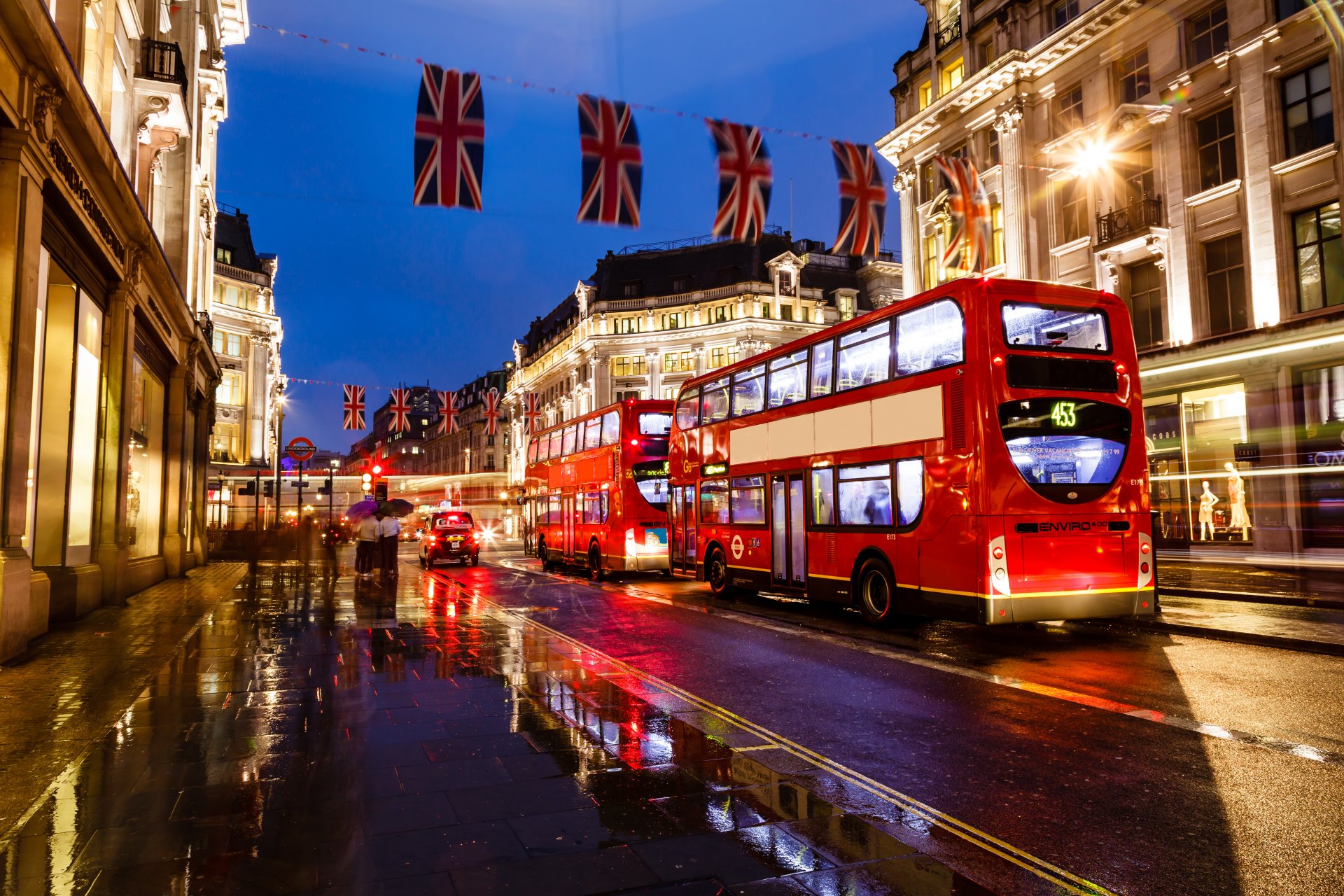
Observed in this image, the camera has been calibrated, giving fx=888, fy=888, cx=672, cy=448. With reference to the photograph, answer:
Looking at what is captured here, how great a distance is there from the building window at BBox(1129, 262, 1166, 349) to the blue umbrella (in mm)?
22204

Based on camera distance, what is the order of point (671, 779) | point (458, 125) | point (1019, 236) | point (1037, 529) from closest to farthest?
point (671, 779) → point (1037, 529) → point (458, 125) → point (1019, 236)

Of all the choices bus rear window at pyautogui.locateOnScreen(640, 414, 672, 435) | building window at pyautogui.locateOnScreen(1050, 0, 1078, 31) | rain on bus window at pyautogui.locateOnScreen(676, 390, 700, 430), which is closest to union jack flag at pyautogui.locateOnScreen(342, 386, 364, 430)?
bus rear window at pyautogui.locateOnScreen(640, 414, 672, 435)

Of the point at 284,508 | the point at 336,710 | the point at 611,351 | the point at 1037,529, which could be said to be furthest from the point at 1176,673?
the point at 284,508

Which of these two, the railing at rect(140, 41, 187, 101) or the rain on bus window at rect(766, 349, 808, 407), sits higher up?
the railing at rect(140, 41, 187, 101)

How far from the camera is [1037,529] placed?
10938 millimetres

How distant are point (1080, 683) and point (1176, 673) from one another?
121 cm

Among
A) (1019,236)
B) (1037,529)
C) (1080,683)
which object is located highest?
A: (1019,236)

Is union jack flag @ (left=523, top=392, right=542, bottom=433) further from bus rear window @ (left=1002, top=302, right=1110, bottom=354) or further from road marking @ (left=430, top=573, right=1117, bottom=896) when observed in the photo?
road marking @ (left=430, top=573, right=1117, bottom=896)

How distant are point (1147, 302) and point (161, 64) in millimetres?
27053

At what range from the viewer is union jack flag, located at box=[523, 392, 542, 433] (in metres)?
91.4

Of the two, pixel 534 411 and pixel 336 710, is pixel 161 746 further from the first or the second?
pixel 534 411

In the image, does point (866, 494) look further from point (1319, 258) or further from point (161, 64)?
point (161, 64)

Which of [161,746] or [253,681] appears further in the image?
[253,681]

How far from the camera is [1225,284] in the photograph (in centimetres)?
2461
